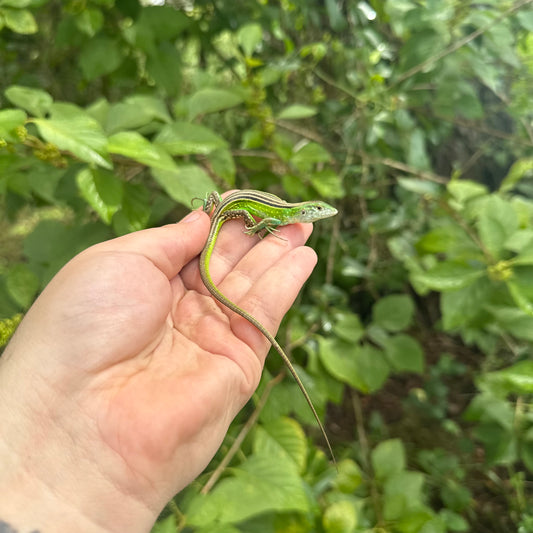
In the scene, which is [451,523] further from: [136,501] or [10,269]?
[10,269]

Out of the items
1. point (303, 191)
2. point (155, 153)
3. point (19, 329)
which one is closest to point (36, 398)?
point (19, 329)

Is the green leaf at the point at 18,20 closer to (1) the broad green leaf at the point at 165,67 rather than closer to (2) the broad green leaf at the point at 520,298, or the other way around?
(1) the broad green leaf at the point at 165,67

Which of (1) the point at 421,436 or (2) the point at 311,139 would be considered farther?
(1) the point at 421,436

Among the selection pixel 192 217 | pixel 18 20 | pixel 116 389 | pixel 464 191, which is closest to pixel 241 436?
pixel 116 389

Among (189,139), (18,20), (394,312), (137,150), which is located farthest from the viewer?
(394,312)

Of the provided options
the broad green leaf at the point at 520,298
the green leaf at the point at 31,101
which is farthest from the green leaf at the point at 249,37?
the broad green leaf at the point at 520,298

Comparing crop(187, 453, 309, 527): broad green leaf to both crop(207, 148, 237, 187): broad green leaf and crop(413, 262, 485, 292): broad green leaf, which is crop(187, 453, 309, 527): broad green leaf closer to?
crop(413, 262, 485, 292): broad green leaf

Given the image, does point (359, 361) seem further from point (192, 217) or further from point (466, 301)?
point (192, 217)
